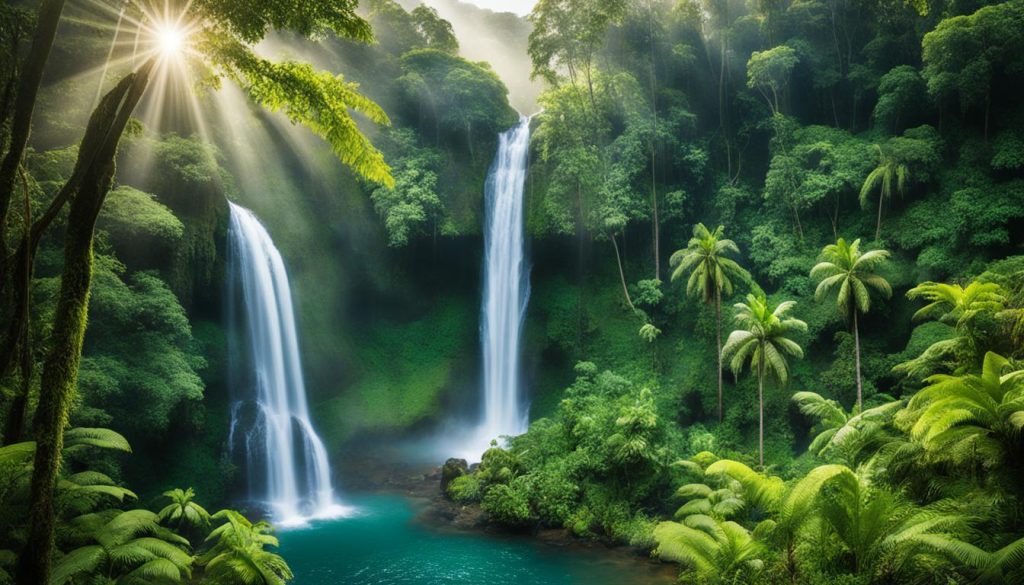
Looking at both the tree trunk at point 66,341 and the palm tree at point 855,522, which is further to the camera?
the palm tree at point 855,522

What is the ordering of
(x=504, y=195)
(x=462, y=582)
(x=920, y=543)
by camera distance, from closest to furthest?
(x=920, y=543) → (x=462, y=582) → (x=504, y=195)

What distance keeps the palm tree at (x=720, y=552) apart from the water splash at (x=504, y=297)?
55.0ft

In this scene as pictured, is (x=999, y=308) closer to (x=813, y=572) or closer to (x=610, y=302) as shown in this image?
(x=813, y=572)

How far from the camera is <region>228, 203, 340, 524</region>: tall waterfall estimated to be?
20594mm

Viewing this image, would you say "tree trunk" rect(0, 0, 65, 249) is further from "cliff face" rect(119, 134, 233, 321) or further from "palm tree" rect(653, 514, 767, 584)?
"cliff face" rect(119, 134, 233, 321)

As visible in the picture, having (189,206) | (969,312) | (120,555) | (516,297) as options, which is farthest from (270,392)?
(969,312)

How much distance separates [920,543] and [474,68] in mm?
29126

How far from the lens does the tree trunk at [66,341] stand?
4.00 meters

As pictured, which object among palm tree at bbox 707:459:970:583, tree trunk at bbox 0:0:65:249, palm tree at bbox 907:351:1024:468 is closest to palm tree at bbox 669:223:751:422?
palm tree at bbox 707:459:970:583

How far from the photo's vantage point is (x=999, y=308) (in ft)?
44.5

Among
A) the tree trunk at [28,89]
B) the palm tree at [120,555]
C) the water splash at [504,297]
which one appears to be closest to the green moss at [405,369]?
the water splash at [504,297]

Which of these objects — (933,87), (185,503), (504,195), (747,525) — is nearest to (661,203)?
(504,195)

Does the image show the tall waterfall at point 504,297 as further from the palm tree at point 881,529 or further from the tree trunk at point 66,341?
the tree trunk at point 66,341

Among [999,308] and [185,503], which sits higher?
[999,308]
